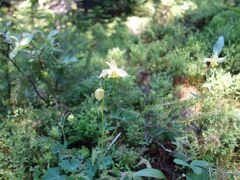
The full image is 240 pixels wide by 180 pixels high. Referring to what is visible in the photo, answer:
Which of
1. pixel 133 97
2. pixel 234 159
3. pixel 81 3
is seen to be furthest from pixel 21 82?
pixel 81 3

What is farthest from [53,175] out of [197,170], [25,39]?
[25,39]

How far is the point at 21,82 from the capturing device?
301 centimetres

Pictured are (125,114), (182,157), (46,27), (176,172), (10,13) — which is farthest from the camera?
(10,13)

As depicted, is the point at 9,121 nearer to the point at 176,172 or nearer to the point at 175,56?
the point at 176,172

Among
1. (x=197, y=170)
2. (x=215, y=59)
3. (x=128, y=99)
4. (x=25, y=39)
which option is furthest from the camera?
(x=128, y=99)

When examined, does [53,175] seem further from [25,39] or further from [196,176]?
[25,39]

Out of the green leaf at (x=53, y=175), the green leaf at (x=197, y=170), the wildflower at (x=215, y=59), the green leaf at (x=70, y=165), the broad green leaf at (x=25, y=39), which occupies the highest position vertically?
the wildflower at (x=215, y=59)

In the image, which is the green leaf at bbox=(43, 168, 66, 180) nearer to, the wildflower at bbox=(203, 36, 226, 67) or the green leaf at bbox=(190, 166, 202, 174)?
the green leaf at bbox=(190, 166, 202, 174)

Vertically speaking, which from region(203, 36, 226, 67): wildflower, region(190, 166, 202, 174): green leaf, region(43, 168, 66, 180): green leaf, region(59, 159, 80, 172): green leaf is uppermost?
region(203, 36, 226, 67): wildflower

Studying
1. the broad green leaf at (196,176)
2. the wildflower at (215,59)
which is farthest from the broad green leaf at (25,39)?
the broad green leaf at (196,176)

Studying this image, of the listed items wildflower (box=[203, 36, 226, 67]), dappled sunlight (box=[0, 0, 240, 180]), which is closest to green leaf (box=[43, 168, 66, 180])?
dappled sunlight (box=[0, 0, 240, 180])

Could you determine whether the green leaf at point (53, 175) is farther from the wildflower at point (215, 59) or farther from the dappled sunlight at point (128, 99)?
the wildflower at point (215, 59)

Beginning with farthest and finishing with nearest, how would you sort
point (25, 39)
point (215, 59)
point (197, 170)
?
point (25, 39) → point (215, 59) → point (197, 170)

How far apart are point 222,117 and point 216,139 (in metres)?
0.23
